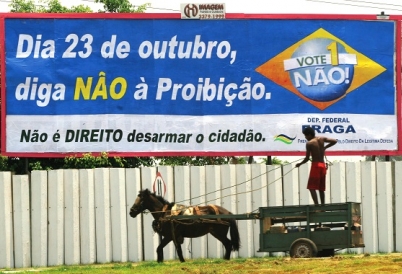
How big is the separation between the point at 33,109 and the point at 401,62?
9.47 m

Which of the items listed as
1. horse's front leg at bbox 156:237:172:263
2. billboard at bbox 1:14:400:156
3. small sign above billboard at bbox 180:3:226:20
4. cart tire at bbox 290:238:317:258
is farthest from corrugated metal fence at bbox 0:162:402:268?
cart tire at bbox 290:238:317:258

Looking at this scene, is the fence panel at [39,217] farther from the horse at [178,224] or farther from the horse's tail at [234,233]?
the horse's tail at [234,233]

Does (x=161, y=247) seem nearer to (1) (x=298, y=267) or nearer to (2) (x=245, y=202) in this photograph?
(2) (x=245, y=202)

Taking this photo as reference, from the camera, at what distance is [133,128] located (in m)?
27.4

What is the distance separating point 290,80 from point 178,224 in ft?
18.8

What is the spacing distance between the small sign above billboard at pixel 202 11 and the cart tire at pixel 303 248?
841cm

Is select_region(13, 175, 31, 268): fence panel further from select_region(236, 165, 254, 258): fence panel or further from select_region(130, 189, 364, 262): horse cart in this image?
select_region(236, 165, 254, 258): fence panel

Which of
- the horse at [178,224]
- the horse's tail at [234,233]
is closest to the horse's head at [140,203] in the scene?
the horse at [178,224]

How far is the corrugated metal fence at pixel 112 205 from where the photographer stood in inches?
1040

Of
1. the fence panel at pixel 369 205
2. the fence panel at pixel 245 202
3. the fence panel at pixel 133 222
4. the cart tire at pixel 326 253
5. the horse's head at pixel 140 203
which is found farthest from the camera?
the fence panel at pixel 369 205

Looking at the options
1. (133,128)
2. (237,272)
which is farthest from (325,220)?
(133,128)

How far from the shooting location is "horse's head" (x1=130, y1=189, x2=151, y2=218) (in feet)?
79.5

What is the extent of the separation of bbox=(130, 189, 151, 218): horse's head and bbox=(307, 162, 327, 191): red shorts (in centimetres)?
443

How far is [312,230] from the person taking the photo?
2138cm
